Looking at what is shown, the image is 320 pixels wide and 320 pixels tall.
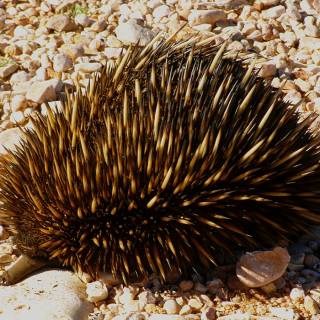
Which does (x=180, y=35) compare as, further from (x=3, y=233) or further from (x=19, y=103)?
(x=3, y=233)

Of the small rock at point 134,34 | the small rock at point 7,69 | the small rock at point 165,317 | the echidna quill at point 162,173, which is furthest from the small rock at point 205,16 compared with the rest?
the small rock at point 165,317

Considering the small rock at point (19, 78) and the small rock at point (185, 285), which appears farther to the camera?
the small rock at point (19, 78)

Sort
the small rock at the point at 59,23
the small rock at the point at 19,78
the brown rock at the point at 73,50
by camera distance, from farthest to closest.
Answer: the small rock at the point at 59,23, the brown rock at the point at 73,50, the small rock at the point at 19,78

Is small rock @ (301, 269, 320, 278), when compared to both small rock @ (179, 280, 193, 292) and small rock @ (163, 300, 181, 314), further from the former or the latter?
small rock @ (163, 300, 181, 314)

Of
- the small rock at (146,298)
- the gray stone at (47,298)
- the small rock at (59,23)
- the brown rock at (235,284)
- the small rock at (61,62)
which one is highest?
the small rock at (59,23)

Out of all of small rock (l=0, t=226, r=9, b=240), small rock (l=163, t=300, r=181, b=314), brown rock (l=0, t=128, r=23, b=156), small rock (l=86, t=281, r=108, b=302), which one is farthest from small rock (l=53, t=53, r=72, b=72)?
small rock (l=163, t=300, r=181, b=314)

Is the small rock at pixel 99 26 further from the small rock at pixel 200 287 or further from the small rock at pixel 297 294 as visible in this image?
the small rock at pixel 297 294

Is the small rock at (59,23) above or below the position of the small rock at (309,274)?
above
